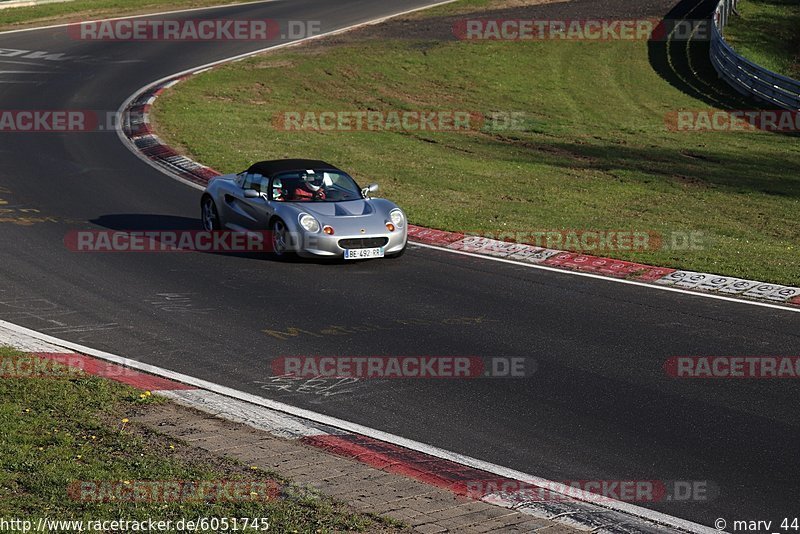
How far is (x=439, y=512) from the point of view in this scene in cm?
776

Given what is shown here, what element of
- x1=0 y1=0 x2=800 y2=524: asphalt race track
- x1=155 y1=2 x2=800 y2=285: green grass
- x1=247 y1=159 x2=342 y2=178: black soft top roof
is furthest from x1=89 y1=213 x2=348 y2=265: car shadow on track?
x1=155 y1=2 x2=800 y2=285: green grass

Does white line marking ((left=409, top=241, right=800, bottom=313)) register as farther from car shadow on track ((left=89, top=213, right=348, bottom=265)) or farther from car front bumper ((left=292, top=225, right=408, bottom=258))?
car shadow on track ((left=89, top=213, right=348, bottom=265))

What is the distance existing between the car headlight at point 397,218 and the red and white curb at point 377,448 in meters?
5.96

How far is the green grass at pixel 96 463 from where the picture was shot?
7.34 meters

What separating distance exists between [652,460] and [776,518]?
4.34 feet

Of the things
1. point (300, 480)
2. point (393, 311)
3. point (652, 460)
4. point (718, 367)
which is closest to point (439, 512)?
point (300, 480)

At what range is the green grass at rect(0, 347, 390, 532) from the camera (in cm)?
734

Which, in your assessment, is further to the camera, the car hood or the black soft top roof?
the black soft top roof

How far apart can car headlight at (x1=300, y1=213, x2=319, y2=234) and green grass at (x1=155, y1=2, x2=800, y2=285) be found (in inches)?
144

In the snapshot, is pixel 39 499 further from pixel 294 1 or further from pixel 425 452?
pixel 294 1

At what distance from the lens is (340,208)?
666 inches
